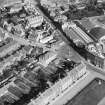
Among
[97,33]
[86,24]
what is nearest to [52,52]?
[97,33]

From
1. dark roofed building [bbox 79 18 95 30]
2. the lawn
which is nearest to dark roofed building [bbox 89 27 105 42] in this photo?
dark roofed building [bbox 79 18 95 30]

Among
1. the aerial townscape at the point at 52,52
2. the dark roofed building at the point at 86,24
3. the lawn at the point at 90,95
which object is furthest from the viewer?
the dark roofed building at the point at 86,24

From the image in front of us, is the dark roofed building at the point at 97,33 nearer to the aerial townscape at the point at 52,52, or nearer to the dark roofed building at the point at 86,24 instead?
the aerial townscape at the point at 52,52

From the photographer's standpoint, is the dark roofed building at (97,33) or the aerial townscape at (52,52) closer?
the aerial townscape at (52,52)

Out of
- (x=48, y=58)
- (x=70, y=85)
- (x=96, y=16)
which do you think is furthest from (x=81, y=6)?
(x=70, y=85)

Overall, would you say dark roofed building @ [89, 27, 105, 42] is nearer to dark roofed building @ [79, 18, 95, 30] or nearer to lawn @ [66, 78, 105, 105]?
dark roofed building @ [79, 18, 95, 30]

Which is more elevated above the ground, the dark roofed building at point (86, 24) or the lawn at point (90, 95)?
the dark roofed building at point (86, 24)

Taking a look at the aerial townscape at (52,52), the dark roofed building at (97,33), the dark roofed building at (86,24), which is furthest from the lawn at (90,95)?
the dark roofed building at (86,24)

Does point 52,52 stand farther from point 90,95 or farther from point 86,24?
point 86,24

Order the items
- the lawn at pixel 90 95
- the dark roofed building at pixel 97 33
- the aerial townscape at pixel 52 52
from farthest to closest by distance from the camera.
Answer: the dark roofed building at pixel 97 33
the aerial townscape at pixel 52 52
the lawn at pixel 90 95
